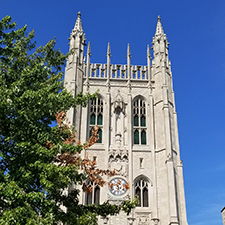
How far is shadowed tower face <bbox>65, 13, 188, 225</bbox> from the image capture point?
85.2ft

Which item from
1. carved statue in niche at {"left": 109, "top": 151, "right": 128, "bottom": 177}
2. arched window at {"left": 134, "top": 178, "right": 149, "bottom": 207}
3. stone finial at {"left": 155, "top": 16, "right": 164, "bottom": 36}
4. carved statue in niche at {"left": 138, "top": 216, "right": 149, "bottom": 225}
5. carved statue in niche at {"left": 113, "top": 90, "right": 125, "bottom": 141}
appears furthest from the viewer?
stone finial at {"left": 155, "top": 16, "right": 164, "bottom": 36}

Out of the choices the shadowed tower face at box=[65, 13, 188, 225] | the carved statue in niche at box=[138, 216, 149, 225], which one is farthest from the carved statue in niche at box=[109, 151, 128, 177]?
the carved statue in niche at box=[138, 216, 149, 225]

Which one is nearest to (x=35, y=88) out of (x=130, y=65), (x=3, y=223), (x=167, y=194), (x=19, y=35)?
(x=19, y=35)

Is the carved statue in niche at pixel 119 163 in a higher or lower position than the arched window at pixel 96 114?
lower

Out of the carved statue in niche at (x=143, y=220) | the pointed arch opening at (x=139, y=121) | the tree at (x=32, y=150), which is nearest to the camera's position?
the tree at (x=32, y=150)

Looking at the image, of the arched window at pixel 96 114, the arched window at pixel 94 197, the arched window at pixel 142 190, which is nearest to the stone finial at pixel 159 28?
the arched window at pixel 96 114

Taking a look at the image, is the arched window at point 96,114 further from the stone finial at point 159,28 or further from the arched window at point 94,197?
the stone finial at point 159,28

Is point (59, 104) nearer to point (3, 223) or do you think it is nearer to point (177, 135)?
point (3, 223)

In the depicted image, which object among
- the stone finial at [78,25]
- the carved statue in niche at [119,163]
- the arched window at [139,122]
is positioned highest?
the stone finial at [78,25]

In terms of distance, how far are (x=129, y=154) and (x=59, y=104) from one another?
53.6 ft

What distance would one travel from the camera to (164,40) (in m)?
34.0

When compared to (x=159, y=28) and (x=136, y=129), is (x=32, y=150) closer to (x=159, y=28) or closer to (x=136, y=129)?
(x=136, y=129)

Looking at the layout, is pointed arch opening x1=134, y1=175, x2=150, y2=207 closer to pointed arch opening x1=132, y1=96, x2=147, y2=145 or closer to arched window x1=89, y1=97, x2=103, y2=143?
pointed arch opening x1=132, y1=96, x2=147, y2=145

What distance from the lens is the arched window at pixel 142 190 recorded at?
87.6 ft
